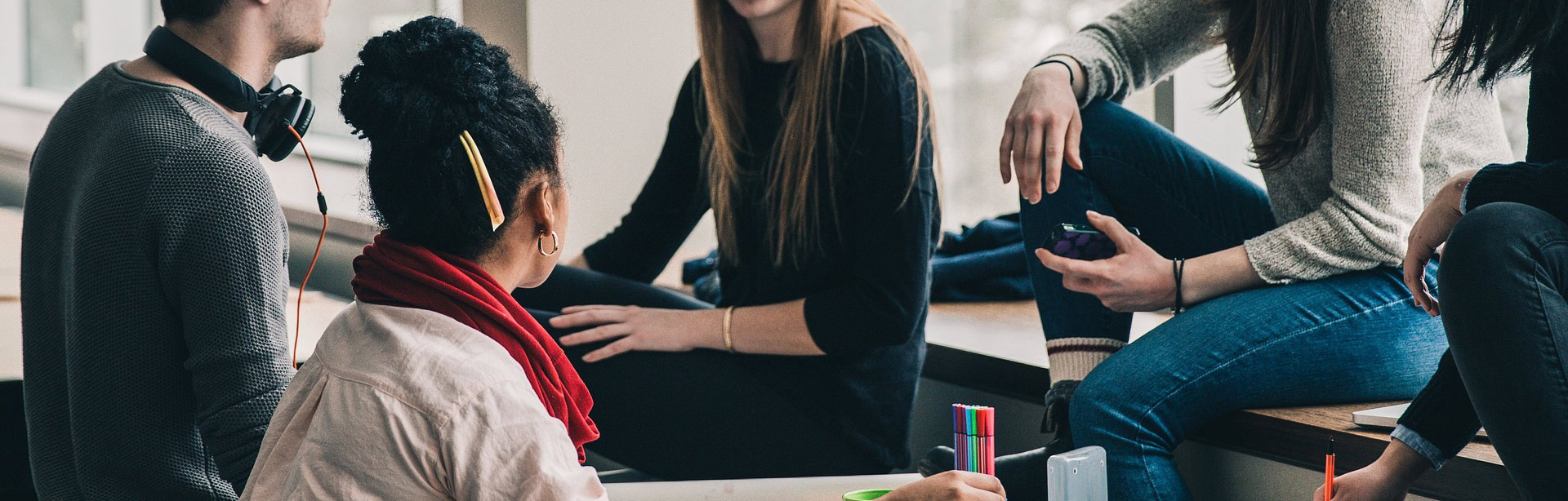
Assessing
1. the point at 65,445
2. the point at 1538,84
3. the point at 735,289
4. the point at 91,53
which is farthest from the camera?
the point at 91,53

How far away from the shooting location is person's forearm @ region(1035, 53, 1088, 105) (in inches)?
55.9

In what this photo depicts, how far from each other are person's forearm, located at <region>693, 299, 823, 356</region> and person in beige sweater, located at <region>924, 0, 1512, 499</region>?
26 cm

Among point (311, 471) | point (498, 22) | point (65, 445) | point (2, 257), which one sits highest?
point (498, 22)

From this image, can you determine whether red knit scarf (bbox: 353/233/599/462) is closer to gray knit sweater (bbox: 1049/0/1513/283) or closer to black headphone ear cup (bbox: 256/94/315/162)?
black headphone ear cup (bbox: 256/94/315/162)

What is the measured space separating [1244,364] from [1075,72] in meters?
0.38

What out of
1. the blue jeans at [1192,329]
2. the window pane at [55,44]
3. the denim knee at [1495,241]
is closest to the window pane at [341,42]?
the window pane at [55,44]

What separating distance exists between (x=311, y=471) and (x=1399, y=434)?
0.86 m

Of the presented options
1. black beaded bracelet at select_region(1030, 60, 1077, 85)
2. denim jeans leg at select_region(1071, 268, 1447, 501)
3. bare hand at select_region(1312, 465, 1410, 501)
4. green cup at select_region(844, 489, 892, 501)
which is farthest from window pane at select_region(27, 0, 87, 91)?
bare hand at select_region(1312, 465, 1410, 501)

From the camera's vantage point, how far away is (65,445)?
114 centimetres

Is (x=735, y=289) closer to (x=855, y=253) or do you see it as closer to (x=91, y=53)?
(x=855, y=253)

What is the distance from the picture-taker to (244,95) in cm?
116

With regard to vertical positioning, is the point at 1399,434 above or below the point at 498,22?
below

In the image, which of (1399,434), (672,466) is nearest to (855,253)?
(672,466)

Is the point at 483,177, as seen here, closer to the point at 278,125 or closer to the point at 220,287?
the point at 220,287
